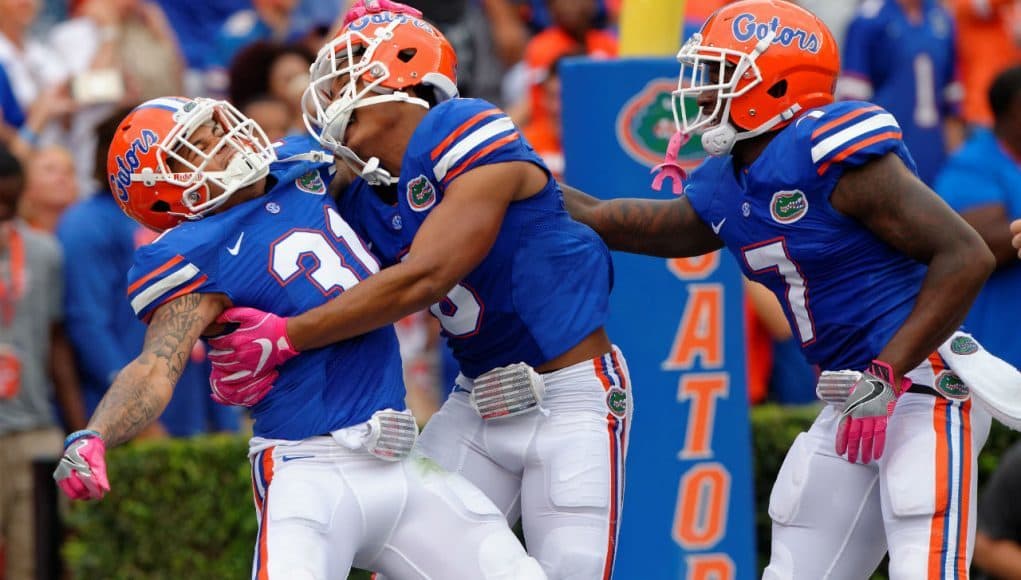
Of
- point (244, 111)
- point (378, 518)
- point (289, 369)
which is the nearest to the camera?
point (378, 518)

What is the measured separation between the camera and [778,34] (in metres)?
4.36

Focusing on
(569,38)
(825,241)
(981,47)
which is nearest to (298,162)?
(825,241)

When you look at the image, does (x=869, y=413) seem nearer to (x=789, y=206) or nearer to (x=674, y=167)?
(x=789, y=206)

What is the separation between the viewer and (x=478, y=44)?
30.5ft

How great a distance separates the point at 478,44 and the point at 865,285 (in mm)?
5305

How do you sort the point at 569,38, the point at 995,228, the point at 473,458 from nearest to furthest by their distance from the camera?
1. the point at 473,458
2. the point at 995,228
3. the point at 569,38

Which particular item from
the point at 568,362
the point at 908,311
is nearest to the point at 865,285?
the point at 908,311

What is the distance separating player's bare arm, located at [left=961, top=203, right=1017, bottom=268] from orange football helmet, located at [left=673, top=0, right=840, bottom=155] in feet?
7.44

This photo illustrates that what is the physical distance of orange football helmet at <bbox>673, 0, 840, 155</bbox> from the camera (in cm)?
433

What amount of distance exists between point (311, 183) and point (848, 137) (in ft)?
4.54

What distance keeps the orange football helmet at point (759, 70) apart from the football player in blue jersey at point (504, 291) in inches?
19.0

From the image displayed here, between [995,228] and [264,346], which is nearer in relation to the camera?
[264,346]

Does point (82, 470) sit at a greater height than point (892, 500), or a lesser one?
greater

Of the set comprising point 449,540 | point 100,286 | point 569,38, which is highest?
point 449,540
